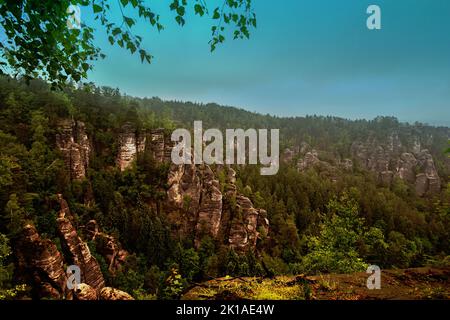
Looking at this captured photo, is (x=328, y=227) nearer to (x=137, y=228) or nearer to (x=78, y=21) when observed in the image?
(x=78, y=21)

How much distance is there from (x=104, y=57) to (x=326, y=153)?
398ft

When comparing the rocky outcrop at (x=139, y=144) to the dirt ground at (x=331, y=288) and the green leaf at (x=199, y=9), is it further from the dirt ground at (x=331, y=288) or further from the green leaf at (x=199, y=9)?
the green leaf at (x=199, y=9)

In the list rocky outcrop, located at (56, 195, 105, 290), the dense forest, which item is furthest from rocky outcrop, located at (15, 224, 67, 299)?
rocky outcrop, located at (56, 195, 105, 290)

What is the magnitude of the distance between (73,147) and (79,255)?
70.9 feet

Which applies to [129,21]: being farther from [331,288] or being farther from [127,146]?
[127,146]

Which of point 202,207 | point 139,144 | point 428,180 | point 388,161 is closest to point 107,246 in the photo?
point 202,207

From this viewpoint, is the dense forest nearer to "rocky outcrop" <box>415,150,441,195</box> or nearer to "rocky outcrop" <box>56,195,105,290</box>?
"rocky outcrop" <box>56,195,105,290</box>

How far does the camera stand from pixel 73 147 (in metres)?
42.8

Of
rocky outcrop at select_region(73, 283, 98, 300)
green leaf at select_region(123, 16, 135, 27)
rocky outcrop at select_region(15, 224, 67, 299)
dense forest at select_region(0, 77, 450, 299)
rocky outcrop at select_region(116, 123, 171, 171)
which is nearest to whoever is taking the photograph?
green leaf at select_region(123, 16, 135, 27)

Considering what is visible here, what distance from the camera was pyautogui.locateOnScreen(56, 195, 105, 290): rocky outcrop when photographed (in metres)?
27.2

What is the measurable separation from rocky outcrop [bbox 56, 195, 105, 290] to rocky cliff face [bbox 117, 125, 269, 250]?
15954 millimetres

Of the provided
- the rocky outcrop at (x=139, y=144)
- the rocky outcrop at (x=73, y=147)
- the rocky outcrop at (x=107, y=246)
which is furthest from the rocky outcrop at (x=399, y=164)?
the rocky outcrop at (x=73, y=147)

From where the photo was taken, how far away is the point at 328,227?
14.1 m

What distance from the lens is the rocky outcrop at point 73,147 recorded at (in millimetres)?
41778
